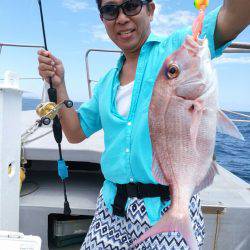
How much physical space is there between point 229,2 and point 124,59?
743 mm

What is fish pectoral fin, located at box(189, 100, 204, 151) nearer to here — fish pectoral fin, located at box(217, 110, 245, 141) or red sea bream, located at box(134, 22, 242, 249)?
red sea bream, located at box(134, 22, 242, 249)

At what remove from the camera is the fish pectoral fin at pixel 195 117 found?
1417 mm

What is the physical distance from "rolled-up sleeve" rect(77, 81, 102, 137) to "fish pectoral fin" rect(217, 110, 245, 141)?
0.98m

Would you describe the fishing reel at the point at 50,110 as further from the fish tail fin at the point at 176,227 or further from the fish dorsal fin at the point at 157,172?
the fish tail fin at the point at 176,227

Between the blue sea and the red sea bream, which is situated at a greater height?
the red sea bream

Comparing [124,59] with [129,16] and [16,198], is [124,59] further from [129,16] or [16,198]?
[16,198]

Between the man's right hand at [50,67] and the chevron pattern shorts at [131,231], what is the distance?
79 centimetres

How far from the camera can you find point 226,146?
1405 cm

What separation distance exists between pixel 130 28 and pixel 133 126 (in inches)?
20.3

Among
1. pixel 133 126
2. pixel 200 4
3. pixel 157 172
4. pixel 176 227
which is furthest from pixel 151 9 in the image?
pixel 176 227

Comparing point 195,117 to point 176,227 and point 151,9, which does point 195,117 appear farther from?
point 151,9

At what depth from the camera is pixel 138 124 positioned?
5.86 ft

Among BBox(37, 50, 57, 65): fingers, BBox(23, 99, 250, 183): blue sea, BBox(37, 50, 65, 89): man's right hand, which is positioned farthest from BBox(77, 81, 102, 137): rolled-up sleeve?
BBox(23, 99, 250, 183): blue sea

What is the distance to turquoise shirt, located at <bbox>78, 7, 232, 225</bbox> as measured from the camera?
5.79 feet
